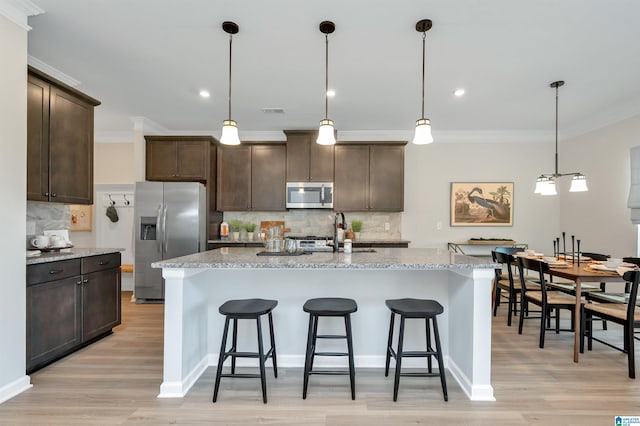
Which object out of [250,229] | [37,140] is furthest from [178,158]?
[37,140]

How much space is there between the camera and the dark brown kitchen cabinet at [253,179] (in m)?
5.20

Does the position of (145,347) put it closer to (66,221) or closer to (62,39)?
(66,221)

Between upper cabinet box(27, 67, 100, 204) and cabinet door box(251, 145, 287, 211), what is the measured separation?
231cm

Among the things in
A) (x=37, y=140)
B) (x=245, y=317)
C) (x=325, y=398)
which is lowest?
(x=325, y=398)

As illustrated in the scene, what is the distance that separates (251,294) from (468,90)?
3.16 metres

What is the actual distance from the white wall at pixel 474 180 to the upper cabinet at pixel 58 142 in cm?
432

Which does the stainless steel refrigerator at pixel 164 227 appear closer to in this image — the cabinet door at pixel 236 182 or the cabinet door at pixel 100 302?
the cabinet door at pixel 236 182

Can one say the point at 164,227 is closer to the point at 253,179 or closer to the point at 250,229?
the point at 250,229

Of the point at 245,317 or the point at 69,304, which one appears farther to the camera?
the point at 69,304

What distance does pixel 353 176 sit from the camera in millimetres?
5086

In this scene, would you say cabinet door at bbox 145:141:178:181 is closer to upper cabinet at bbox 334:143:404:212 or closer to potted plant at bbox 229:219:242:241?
potted plant at bbox 229:219:242:241

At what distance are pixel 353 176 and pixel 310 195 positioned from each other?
73 cm

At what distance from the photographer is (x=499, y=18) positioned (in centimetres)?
236

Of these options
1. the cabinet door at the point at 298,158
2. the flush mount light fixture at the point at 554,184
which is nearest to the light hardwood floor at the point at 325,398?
the flush mount light fixture at the point at 554,184
